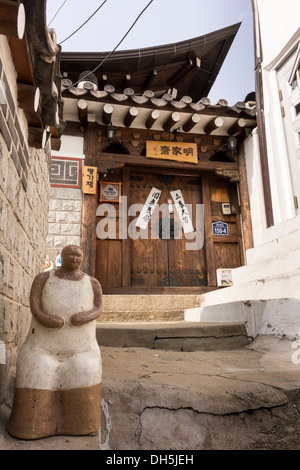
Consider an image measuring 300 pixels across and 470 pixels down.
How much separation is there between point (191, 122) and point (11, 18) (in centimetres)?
543

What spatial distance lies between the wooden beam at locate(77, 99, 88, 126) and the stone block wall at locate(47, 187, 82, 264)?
1.38m

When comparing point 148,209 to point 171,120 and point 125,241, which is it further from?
point 171,120

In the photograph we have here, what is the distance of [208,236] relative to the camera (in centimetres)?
696

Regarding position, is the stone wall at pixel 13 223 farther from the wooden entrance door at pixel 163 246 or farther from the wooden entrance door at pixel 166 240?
the wooden entrance door at pixel 163 246

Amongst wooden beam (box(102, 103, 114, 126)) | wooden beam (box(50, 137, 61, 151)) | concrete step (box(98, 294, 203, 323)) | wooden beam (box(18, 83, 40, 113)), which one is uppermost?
wooden beam (box(102, 103, 114, 126))

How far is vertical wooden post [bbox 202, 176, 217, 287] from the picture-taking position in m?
6.75

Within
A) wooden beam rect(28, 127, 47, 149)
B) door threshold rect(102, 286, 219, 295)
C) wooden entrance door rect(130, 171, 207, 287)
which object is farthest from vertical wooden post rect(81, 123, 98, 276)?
wooden beam rect(28, 127, 47, 149)

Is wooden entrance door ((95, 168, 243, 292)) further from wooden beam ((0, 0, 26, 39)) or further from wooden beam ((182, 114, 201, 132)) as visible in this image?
wooden beam ((0, 0, 26, 39))

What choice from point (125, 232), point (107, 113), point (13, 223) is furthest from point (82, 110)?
point (13, 223)

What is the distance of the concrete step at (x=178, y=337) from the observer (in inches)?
137

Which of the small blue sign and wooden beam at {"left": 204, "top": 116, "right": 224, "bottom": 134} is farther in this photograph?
the small blue sign

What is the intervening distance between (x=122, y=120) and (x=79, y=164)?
1245mm
